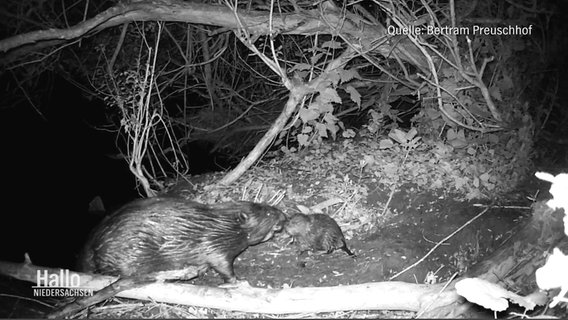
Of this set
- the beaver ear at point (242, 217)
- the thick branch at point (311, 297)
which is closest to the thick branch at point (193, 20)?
the beaver ear at point (242, 217)

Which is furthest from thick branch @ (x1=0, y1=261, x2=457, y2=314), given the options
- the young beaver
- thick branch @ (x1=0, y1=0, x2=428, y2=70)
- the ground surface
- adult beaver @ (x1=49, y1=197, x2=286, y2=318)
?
thick branch @ (x1=0, y1=0, x2=428, y2=70)

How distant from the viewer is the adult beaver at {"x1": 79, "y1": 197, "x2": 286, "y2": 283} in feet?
10.8

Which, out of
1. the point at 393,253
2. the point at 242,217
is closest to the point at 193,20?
the point at 242,217

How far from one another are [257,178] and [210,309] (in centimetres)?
232

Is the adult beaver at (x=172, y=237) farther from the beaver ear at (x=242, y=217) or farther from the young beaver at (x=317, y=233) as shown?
the young beaver at (x=317, y=233)

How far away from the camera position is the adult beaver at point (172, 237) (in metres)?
3.30

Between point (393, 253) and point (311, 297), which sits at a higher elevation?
point (311, 297)

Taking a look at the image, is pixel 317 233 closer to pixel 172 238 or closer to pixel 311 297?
pixel 311 297

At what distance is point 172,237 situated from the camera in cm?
344

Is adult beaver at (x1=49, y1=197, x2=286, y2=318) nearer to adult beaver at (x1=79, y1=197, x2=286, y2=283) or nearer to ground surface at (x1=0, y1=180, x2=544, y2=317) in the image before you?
adult beaver at (x1=79, y1=197, x2=286, y2=283)

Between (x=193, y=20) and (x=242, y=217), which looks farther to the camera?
(x=193, y=20)

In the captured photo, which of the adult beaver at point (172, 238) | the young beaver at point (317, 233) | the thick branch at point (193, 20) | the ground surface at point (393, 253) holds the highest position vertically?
the thick branch at point (193, 20)

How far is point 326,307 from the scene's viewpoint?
9.28 ft

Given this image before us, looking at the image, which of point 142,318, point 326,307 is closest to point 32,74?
point 142,318
